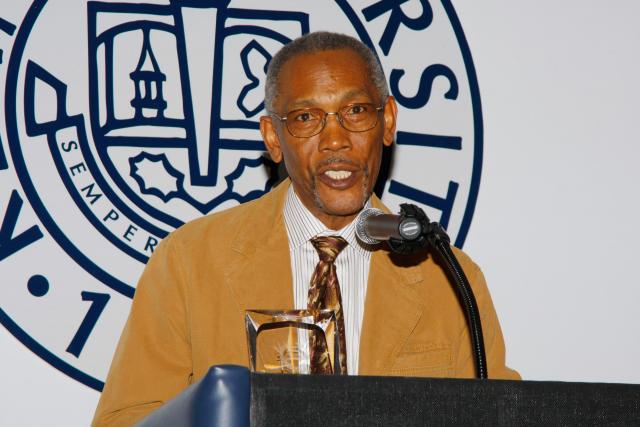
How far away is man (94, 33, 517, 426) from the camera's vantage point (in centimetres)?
211

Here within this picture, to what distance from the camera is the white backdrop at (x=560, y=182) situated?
2.99 m

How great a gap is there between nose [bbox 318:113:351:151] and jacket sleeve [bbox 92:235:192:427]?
0.44 m

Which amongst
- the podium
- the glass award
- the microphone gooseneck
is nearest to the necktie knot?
the glass award

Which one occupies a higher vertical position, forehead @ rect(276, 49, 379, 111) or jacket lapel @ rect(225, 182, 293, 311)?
forehead @ rect(276, 49, 379, 111)

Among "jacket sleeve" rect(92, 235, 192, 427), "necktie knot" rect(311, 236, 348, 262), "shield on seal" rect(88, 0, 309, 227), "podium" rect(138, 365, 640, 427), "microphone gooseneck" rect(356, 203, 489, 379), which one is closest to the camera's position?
"podium" rect(138, 365, 640, 427)

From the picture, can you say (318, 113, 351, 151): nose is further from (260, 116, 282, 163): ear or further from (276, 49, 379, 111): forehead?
(260, 116, 282, 163): ear

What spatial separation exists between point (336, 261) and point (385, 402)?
119 centimetres

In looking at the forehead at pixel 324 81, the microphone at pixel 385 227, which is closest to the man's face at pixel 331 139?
the forehead at pixel 324 81

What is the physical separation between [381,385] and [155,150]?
1.74m

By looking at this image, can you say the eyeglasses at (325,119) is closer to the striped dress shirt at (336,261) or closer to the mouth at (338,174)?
the mouth at (338,174)

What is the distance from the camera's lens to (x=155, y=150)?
2736mm

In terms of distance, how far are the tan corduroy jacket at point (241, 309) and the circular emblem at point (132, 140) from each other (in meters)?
0.42

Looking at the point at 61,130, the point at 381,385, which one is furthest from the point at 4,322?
the point at 381,385

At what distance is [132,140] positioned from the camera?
2.73 metres
